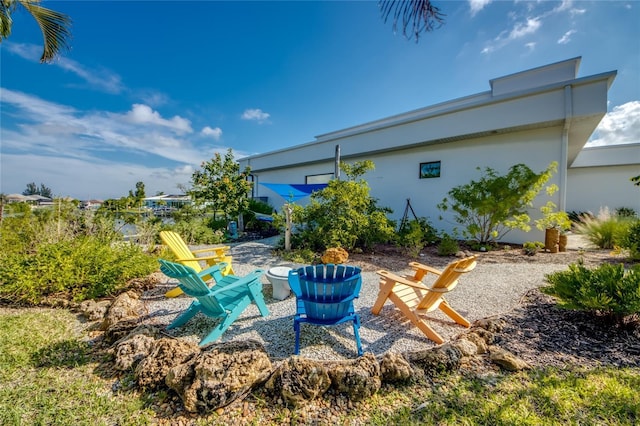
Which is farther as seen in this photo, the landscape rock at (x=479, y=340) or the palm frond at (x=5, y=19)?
the palm frond at (x=5, y=19)

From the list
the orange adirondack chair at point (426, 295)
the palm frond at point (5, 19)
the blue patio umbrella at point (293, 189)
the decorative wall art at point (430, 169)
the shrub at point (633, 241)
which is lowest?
the orange adirondack chair at point (426, 295)

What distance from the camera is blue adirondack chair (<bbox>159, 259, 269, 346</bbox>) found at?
2752 mm

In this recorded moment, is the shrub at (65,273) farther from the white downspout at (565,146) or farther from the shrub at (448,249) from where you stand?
the white downspout at (565,146)

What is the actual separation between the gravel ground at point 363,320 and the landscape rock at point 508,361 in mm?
570

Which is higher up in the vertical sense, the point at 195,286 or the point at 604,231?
the point at 604,231

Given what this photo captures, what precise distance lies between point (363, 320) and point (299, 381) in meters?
1.62

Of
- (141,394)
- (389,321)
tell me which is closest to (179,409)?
(141,394)

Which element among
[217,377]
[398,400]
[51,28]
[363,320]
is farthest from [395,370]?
[51,28]

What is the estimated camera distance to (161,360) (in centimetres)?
221

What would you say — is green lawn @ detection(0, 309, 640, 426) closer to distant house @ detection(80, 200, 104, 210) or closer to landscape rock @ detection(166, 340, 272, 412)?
landscape rock @ detection(166, 340, 272, 412)

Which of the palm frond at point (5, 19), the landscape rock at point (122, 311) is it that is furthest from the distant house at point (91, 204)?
the landscape rock at point (122, 311)

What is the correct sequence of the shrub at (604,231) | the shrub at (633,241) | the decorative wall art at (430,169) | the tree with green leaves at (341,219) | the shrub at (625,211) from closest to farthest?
the shrub at (633,241) → the tree with green leaves at (341,219) → the shrub at (604,231) → the decorative wall art at (430,169) → the shrub at (625,211)

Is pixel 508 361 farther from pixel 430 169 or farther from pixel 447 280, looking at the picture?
pixel 430 169

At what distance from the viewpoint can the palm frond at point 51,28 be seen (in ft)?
19.5
